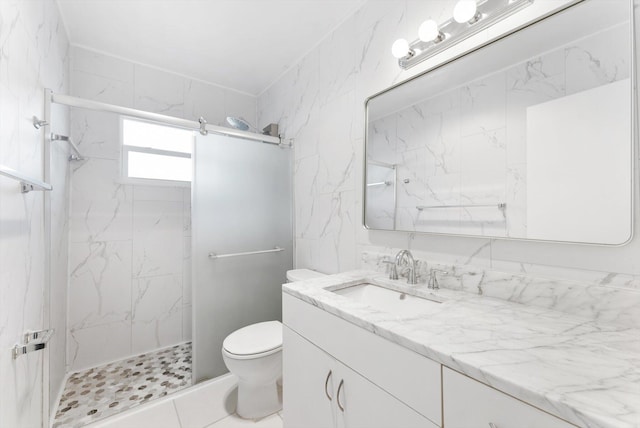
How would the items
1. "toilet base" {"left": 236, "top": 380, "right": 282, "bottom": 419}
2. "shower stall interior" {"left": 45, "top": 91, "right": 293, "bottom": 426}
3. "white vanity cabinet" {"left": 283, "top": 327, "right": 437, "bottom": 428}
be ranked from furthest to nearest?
"shower stall interior" {"left": 45, "top": 91, "right": 293, "bottom": 426}
"toilet base" {"left": 236, "top": 380, "right": 282, "bottom": 419}
"white vanity cabinet" {"left": 283, "top": 327, "right": 437, "bottom": 428}

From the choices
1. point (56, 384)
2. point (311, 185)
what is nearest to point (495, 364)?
point (311, 185)

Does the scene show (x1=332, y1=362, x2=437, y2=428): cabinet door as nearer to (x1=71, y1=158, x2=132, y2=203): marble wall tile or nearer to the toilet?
the toilet

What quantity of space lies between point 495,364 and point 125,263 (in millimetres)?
2562

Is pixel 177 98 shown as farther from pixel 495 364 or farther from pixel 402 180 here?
pixel 495 364


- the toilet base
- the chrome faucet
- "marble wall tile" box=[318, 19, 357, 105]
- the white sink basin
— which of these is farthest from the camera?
"marble wall tile" box=[318, 19, 357, 105]

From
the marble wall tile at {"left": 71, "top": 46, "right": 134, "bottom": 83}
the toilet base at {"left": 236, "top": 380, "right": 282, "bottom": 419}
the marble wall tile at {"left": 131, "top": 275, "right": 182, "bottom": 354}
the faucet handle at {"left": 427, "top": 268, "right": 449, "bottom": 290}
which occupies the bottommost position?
the toilet base at {"left": 236, "top": 380, "right": 282, "bottom": 419}

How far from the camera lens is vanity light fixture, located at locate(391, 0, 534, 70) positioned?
1.01 meters

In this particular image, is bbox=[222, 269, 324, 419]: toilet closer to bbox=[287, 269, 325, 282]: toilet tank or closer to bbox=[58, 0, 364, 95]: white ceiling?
bbox=[287, 269, 325, 282]: toilet tank

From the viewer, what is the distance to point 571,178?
2.85ft

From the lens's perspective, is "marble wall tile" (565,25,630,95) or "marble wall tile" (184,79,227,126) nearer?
"marble wall tile" (565,25,630,95)

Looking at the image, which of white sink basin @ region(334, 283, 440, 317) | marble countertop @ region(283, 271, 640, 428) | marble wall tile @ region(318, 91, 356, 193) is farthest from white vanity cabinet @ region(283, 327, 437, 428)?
marble wall tile @ region(318, 91, 356, 193)

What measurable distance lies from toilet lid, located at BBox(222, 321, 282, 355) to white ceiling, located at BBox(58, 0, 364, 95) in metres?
2.07

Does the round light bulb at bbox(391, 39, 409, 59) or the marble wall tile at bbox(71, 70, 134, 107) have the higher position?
the marble wall tile at bbox(71, 70, 134, 107)

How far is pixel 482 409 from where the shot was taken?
57cm
